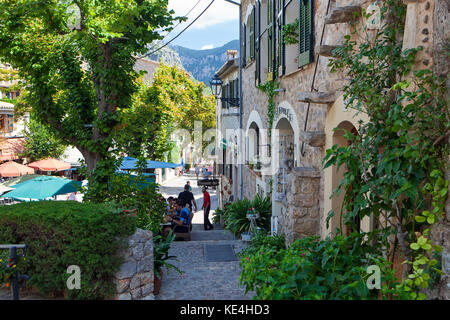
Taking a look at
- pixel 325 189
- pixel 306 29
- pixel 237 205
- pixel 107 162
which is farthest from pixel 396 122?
pixel 237 205

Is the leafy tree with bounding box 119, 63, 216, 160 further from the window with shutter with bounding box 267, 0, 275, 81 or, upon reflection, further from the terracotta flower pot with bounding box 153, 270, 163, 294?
the terracotta flower pot with bounding box 153, 270, 163, 294

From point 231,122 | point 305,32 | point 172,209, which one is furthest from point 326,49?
point 231,122

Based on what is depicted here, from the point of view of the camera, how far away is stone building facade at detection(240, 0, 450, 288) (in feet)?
11.1

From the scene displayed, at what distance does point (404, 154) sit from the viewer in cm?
312

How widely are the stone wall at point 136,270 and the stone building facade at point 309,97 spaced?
2.39 m

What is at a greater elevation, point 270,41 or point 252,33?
point 252,33

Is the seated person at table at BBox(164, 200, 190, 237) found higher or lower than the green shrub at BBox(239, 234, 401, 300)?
lower

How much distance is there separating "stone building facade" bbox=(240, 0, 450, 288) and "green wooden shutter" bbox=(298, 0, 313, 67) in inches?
0.7

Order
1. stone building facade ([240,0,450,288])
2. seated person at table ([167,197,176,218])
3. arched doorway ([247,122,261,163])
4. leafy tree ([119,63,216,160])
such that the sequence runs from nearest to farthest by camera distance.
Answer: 1. stone building facade ([240,0,450,288])
2. seated person at table ([167,197,176,218])
3. arched doorway ([247,122,261,163])
4. leafy tree ([119,63,216,160])

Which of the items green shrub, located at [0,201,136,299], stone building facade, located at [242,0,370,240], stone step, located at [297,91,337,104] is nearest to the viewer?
green shrub, located at [0,201,136,299]

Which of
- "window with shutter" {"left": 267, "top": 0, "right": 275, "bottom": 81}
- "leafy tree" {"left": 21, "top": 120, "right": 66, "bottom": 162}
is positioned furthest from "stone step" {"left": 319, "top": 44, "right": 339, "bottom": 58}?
"leafy tree" {"left": 21, "top": 120, "right": 66, "bottom": 162}

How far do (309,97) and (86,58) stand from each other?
5.19 metres

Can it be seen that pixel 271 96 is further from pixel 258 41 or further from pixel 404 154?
pixel 404 154

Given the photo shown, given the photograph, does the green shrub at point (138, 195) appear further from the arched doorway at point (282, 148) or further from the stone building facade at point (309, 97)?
the arched doorway at point (282, 148)
